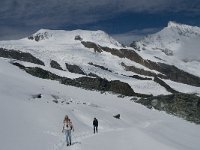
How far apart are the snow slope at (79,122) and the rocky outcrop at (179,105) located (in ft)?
10.1

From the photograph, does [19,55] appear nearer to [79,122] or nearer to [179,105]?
[179,105]

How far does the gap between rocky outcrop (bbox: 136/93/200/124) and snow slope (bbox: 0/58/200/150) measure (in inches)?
121

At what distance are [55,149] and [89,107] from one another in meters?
20.7

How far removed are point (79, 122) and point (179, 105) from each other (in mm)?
23936

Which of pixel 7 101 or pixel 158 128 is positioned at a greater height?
pixel 7 101

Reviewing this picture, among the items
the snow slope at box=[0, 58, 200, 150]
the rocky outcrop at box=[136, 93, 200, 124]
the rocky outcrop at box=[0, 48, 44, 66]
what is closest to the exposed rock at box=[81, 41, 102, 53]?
the rocky outcrop at box=[0, 48, 44, 66]

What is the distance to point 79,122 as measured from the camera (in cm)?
3941

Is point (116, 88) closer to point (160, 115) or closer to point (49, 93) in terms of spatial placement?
point (160, 115)

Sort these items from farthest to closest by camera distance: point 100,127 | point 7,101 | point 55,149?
point 100,127 < point 7,101 < point 55,149

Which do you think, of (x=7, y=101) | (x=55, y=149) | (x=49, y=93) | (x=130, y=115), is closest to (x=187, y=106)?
(x=130, y=115)

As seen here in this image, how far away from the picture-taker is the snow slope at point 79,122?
29.0m

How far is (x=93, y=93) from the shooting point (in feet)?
191

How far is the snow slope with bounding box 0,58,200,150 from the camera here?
29.0 meters

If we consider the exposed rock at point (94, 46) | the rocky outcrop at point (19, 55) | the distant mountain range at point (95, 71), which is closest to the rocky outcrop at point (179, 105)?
the distant mountain range at point (95, 71)
